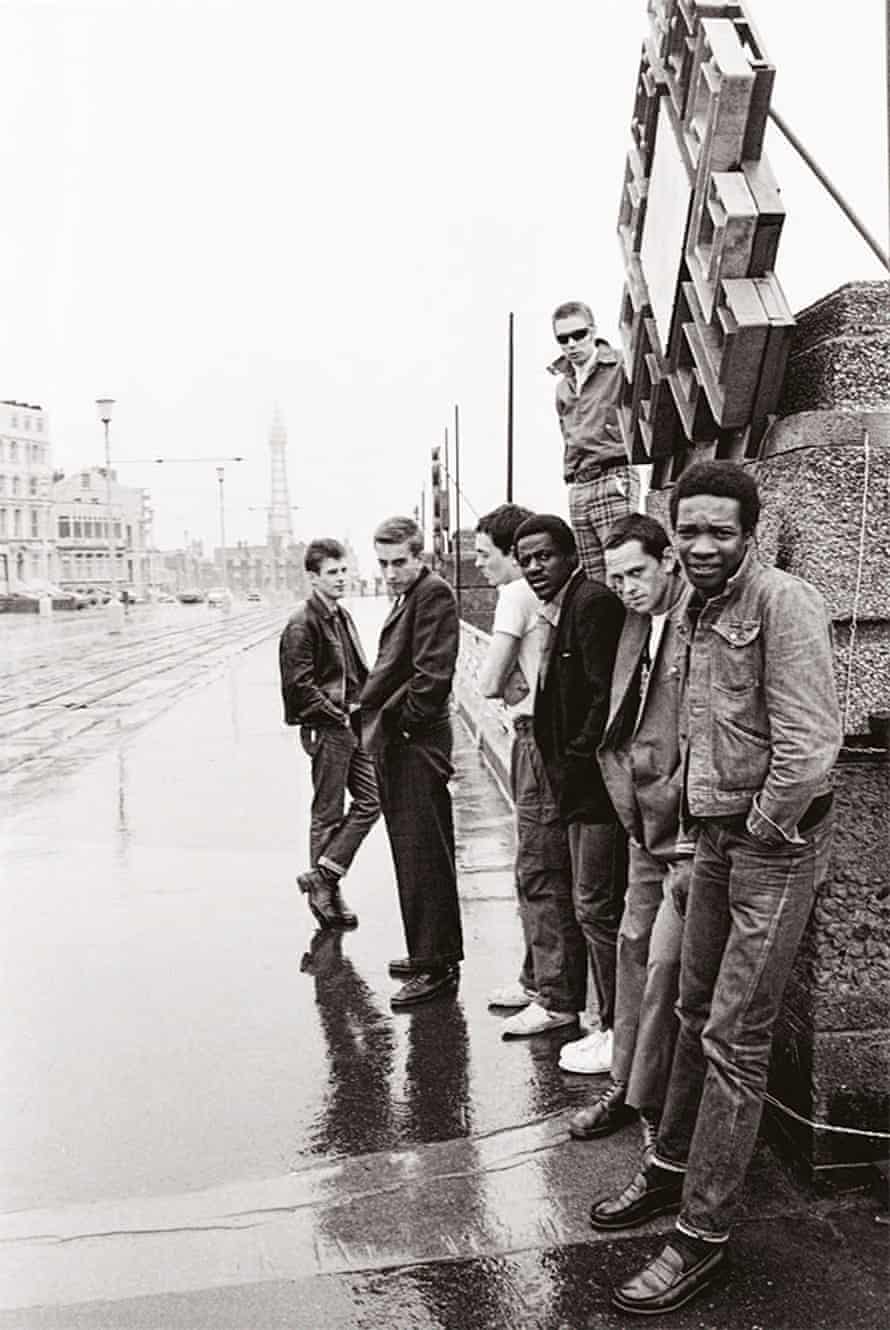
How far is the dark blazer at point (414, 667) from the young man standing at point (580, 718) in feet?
2.26

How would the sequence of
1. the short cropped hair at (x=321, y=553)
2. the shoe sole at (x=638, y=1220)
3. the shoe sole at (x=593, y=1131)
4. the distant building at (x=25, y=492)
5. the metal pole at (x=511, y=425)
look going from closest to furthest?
the shoe sole at (x=638, y=1220)
the shoe sole at (x=593, y=1131)
the short cropped hair at (x=321, y=553)
the metal pole at (x=511, y=425)
the distant building at (x=25, y=492)

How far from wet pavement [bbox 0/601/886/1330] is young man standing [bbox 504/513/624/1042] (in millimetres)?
547

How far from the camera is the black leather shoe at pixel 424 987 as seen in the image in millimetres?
5777

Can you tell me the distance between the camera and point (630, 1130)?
14.4ft

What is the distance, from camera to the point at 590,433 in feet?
20.4

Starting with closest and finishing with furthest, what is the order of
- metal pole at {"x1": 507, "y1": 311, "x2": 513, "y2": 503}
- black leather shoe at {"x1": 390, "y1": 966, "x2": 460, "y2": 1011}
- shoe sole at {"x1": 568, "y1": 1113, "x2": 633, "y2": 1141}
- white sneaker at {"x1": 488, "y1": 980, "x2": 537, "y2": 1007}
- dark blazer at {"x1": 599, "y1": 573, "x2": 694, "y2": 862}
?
dark blazer at {"x1": 599, "y1": 573, "x2": 694, "y2": 862} → shoe sole at {"x1": 568, "y1": 1113, "x2": 633, "y2": 1141} → white sneaker at {"x1": 488, "y1": 980, "x2": 537, "y2": 1007} → black leather shoe at {"x1": 390, "y1": 966, "x2": 460, "y2": 1011} → metal pole at {"x1": 507, "y1": 311, "x2": 513, "y2": 503}

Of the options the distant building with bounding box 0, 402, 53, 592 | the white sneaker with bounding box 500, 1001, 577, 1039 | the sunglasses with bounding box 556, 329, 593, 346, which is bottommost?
the white sneaker with bounding box 500, 1001, 577, 1039

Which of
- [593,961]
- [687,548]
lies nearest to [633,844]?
[593,961]

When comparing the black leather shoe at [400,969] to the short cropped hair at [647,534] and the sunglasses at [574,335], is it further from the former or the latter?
the sunglasses at [574,335]

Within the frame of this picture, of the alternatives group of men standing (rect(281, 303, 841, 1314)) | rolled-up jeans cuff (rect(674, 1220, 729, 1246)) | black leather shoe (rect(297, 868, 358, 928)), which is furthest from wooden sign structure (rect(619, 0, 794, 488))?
black leather shoe (rect(297, 868, 358, 928))

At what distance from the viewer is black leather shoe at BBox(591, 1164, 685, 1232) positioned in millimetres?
3734

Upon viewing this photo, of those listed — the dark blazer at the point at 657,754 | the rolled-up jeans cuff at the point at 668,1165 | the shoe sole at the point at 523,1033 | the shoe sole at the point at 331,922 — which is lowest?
the shoe sole at the point at 331,922

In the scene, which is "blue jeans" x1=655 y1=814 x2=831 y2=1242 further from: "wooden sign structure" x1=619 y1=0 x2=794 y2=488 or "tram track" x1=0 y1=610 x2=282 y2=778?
"tram track" x1=0 y1=610 x2=282 y2=778

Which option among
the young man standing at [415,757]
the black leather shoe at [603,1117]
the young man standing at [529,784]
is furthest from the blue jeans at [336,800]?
the black leather shoe at [603,1117]
